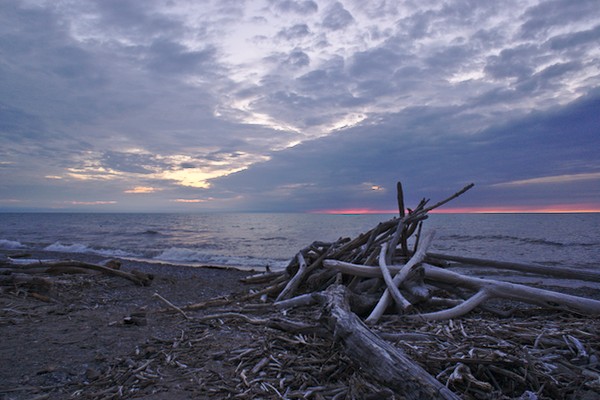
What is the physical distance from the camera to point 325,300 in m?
3.97

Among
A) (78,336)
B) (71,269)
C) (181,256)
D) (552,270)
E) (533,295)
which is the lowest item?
(181,256)

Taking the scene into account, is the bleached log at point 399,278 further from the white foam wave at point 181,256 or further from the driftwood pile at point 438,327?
the white foam wave at point 181,256

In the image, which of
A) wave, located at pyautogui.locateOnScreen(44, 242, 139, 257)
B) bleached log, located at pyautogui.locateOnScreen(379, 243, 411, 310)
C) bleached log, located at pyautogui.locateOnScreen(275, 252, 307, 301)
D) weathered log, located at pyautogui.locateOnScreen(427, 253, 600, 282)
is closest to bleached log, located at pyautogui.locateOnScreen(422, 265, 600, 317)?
bleached log, located at pyautogui.locateOnScreen(379, 243, 411, 310)

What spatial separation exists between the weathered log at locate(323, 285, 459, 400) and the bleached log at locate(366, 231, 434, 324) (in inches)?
72.6

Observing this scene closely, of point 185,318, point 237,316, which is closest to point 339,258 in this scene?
point 237,316

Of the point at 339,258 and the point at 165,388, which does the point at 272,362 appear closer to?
the point at 165,388

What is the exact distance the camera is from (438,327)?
4.26 metres

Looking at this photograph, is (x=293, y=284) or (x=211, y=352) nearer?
(x=211, y=352)

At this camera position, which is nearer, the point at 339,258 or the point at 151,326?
the point at 151,326

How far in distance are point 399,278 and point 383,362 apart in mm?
3393

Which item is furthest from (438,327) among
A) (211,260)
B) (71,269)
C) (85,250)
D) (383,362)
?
(85,250)

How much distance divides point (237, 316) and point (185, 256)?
641 inches

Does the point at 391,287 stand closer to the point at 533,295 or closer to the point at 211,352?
the point at 533,295

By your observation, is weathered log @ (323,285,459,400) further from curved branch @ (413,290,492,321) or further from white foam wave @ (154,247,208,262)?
white foam wave @ (154,247,208,262)
